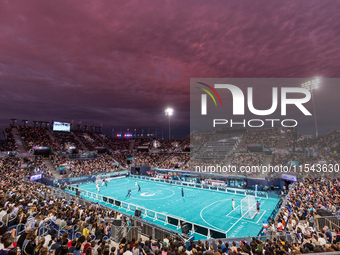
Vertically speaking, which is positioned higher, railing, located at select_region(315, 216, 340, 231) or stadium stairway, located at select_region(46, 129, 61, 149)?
stadium stairway, located at select_region(46, 129, 61, 149)

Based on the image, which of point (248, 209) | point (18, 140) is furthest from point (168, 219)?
point (18, 140)

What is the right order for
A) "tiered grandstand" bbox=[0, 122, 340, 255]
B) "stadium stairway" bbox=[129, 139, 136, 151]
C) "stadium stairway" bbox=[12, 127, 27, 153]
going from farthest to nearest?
"stadium stairway" bbox=[129, 139, 136, 151] < "stadium stairway" bbox=[12, 127, 27, 153] < "tiered grandstand" bbox=[0, 122, 340, 255]

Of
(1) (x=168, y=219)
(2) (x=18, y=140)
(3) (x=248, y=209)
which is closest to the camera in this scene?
(1) (x=168, y=219)

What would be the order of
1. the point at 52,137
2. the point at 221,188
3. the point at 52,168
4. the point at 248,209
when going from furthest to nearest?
the point at 52,137, the point at 52,168, the point at 221,188, the point at 248,209

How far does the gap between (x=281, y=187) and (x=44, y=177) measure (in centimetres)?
4474

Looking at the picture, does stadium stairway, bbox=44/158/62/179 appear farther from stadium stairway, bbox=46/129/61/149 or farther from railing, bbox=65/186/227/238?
railing, bbox=65/186/227/238

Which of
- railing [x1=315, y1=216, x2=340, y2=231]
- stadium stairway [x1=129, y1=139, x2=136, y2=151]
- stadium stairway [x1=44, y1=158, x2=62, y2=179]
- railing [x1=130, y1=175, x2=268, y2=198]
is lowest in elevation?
railing [x1=130, y1=175, x2=268, y2=198]

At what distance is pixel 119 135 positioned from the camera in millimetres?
92688

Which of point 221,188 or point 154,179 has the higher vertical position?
point 221,188

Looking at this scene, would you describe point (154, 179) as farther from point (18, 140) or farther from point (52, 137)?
point (52, 137)

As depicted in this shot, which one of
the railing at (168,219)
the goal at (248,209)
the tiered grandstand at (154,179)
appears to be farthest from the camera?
the goal at (248,209)

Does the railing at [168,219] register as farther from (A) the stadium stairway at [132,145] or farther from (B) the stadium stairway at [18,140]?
(A) the stadium stairway at [132,145]

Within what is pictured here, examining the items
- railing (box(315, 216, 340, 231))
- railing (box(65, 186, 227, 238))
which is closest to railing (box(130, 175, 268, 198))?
railing (box(65, 186, 227, 238))

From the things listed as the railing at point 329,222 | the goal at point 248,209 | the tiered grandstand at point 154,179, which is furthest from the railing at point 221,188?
the railing at point 329,222
